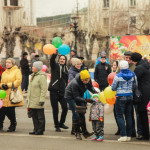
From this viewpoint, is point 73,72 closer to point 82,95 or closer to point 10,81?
point 82,95

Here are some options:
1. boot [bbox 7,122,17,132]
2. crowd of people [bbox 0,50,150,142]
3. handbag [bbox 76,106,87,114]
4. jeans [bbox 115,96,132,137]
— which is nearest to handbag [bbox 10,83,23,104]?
crowd of people [bbox 0,50,150,142]

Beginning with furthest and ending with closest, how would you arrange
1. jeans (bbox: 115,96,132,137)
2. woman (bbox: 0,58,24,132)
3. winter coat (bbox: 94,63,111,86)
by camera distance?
winter coat (bbox: 94,63,111,86) → woman (bbox: 0,58,24,132) → jeans (bbox: 115,96,132,137)

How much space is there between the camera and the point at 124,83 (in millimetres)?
8906

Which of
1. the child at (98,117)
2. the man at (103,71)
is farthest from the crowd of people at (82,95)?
the man at (103,71)

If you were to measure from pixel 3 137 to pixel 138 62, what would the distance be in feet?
10.5

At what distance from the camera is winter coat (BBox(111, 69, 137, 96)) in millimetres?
8891

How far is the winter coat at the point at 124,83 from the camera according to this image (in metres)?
8.89

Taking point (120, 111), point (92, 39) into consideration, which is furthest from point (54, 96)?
point (92, 39)

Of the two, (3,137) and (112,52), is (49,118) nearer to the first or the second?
(3,137)

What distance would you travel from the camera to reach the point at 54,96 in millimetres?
10492

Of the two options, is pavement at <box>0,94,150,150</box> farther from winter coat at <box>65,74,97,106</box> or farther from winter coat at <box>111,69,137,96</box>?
winter coat at <box>111,69,137,96</box>

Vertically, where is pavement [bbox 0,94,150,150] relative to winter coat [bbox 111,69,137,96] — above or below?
below

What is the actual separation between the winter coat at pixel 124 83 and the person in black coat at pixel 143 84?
0.31 m

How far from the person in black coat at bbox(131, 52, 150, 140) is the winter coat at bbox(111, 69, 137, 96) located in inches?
12.3
